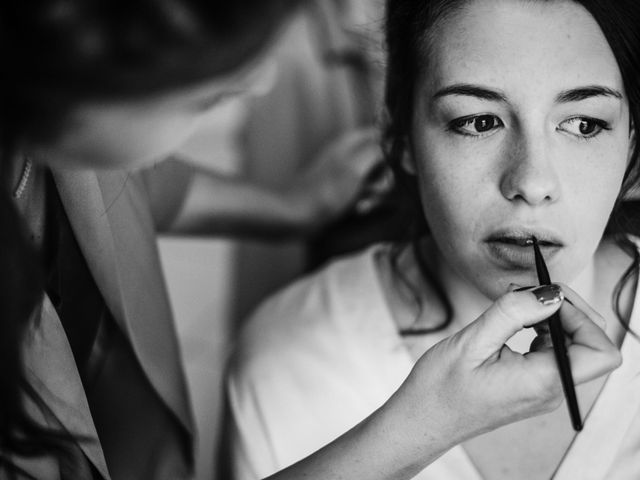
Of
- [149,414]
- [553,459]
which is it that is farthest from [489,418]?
[149,414]

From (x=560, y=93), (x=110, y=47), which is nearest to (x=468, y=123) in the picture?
(x=560, y=93)

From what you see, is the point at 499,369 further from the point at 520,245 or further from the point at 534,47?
the point at 534,47

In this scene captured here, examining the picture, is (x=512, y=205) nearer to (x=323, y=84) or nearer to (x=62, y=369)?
(x=62, y=369)

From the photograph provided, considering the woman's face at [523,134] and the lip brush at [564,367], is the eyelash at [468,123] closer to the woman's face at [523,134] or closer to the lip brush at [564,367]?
the woman's face at [523,134]

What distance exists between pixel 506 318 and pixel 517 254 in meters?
0.26

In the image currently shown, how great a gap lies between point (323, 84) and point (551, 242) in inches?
47.4

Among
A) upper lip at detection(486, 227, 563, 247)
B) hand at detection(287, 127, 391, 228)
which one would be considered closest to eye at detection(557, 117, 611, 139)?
upper lip at detection(486, 227, 563, 247)

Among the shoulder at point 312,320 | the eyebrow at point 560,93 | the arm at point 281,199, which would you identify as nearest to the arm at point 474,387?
the eyebrow at point 560,93

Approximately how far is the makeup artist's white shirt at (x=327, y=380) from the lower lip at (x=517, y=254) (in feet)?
0.72

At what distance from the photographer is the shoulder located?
115 cm

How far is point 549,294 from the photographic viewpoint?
0.69 m

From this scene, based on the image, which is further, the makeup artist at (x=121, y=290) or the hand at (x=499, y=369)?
the hand at (x=499, y=369)

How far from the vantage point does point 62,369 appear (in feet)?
2.69

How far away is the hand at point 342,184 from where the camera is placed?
1.54 metres
